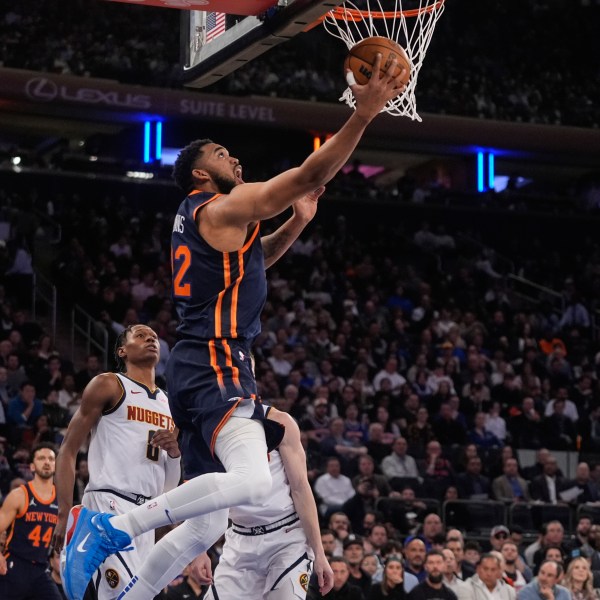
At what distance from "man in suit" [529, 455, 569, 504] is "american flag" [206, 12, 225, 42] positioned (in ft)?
35.3

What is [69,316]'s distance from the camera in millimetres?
20094

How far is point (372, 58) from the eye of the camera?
573cm

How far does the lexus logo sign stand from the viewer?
75.1 ft

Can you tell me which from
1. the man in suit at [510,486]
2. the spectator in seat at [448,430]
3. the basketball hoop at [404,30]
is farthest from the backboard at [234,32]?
the spectator in seat at [448,430]

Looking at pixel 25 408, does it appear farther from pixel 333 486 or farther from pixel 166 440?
pixel 166 440

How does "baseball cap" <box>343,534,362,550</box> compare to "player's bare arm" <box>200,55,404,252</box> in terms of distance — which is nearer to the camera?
"player's bare arm" <box>200,55,404,252</box>

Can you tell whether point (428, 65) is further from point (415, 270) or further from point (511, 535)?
point (511, 535)

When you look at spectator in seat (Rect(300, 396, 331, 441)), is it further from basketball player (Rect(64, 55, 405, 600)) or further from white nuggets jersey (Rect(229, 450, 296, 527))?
basketball player (Rect(64, 55, 405, 600))

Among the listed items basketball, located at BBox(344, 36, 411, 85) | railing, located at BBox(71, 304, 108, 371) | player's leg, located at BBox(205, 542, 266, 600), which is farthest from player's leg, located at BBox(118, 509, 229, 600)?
railing, located at BBox(71, 304, 108, 371)

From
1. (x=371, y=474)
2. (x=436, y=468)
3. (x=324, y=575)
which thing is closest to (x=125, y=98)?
(x=436, y=468)

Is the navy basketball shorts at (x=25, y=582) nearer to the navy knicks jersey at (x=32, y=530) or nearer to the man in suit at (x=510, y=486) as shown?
the navy knicks jersey at (x=32, y=530)

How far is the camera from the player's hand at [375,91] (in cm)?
556

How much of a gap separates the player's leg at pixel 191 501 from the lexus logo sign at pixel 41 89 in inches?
711

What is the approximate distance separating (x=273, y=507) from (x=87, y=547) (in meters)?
1.29
